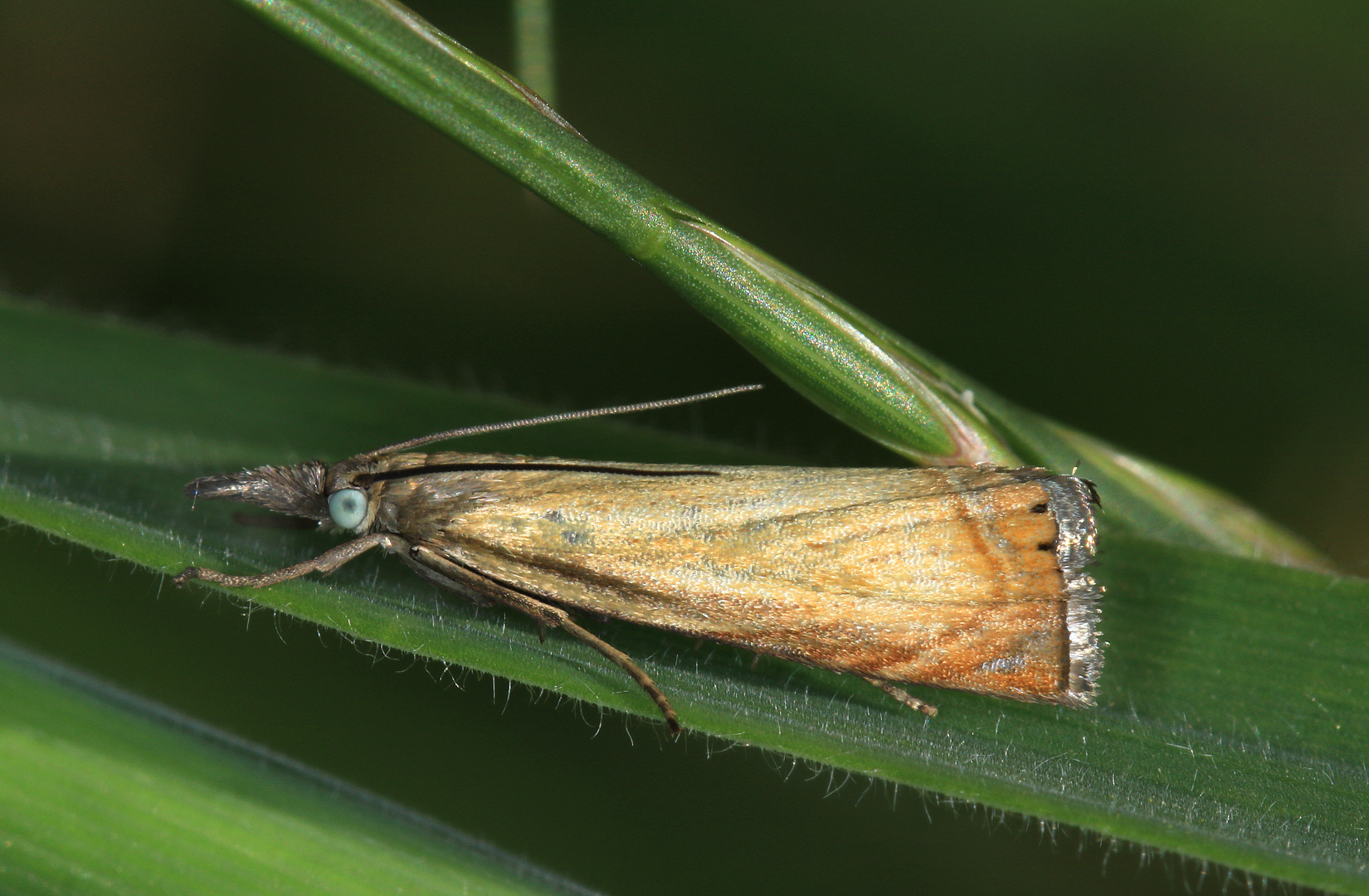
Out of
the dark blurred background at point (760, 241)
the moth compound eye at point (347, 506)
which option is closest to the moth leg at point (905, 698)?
the dark blurred background at point (760, 241)

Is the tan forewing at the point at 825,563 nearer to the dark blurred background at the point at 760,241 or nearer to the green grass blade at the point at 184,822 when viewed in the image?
the green grass blade at the point at 184,822

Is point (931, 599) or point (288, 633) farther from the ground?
point (931, 599)

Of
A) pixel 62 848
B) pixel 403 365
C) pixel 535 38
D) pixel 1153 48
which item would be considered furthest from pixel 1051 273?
pixel 62 848

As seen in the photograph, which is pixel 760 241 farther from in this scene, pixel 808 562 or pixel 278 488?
pixel 278 488

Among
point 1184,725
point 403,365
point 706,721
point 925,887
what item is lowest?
point 925,887

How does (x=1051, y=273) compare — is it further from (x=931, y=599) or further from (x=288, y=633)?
(x=288, y=633)

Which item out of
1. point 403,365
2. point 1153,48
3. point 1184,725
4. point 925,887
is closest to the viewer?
point 1184,725
